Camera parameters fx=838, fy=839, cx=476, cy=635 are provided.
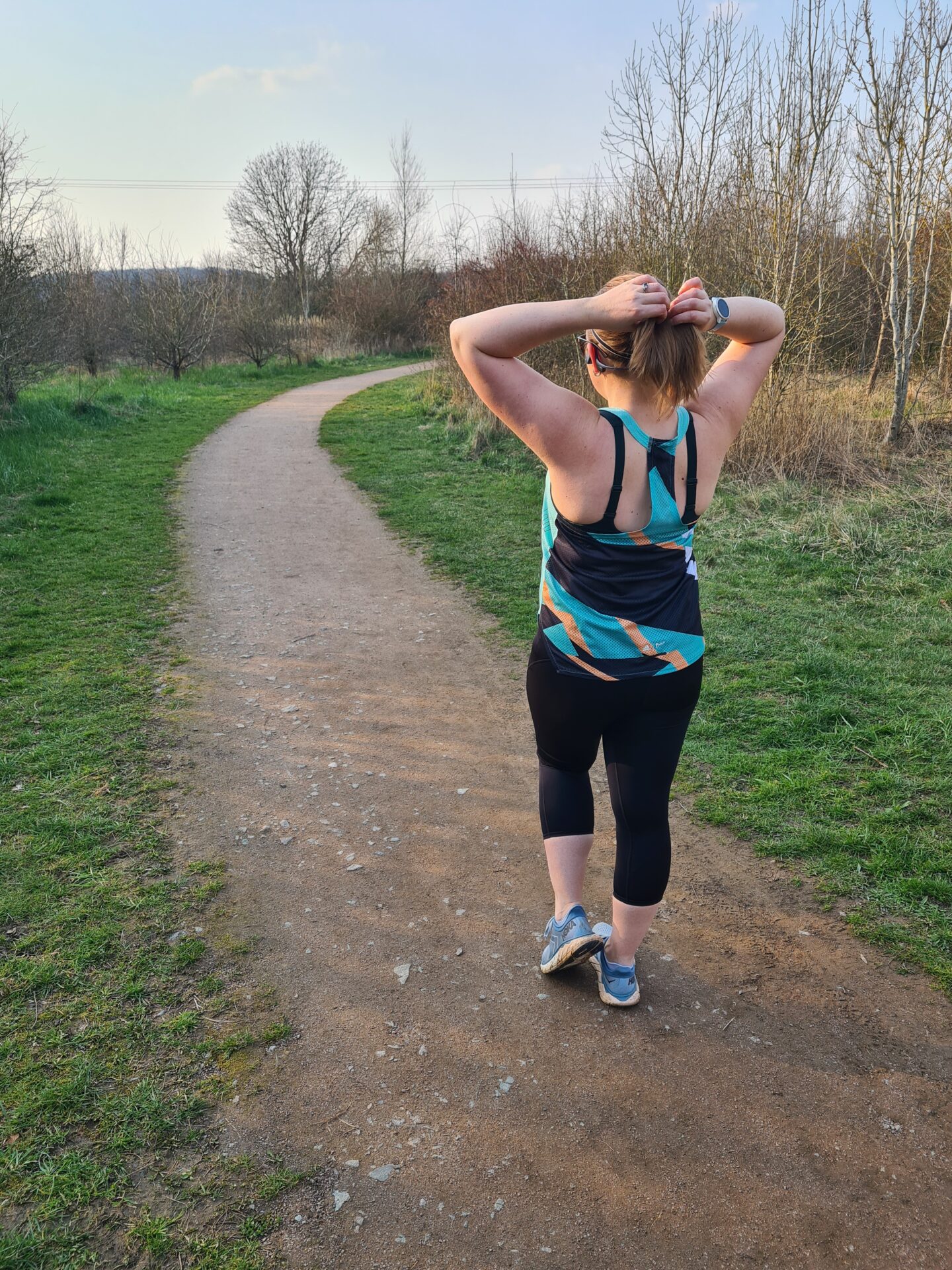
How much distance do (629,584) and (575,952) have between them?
1.20 metres

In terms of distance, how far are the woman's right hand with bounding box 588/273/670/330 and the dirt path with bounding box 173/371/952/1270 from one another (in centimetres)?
202

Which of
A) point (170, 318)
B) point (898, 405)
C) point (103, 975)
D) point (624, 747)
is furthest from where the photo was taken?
point (170, 318)

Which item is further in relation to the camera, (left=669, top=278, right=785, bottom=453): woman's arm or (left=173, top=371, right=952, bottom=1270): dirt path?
(left=669, top=278, right=785, bottom=453): woman's arm

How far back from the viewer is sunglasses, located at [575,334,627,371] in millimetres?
2051

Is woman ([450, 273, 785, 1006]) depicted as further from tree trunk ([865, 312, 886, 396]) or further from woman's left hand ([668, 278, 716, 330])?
tree trunk ([865, 312, 886, 396])

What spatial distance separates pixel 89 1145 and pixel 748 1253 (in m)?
1.63

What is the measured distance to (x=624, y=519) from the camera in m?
2.08

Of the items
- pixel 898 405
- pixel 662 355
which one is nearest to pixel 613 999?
pixel 662 355

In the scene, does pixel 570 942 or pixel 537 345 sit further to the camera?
pixel 570 942

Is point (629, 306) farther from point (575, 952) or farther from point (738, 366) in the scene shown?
point (575, 952)

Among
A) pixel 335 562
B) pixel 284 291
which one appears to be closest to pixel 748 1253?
pixel 335 562

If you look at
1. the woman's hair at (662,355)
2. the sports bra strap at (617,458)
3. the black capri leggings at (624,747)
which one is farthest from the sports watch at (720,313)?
the black capri leggings at (624,747)

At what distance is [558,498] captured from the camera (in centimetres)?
210

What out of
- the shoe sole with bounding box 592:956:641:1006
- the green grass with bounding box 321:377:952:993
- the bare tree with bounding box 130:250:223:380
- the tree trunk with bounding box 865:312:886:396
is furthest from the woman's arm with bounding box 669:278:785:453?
the bare tree with bounding box 130:250:223:380
